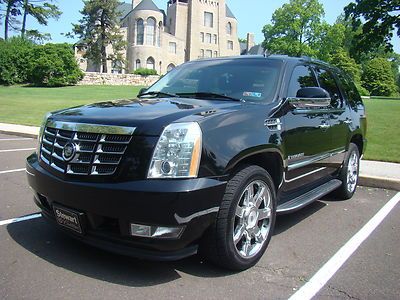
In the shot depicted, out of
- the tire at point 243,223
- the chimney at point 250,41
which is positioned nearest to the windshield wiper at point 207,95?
the tire at point 243,223

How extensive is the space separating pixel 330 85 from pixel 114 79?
5308 cm

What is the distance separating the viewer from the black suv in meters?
3.15

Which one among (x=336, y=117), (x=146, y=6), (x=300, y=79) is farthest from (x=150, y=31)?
(x=300, y=79)

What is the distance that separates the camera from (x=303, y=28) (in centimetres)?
7200

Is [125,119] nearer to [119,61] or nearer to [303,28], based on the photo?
[119,61]

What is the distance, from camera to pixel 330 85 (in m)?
5.80

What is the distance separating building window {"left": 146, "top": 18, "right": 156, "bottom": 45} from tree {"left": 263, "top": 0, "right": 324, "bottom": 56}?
66.2 feet

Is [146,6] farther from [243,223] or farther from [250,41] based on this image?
[243,223]

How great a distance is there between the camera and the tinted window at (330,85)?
218 inches

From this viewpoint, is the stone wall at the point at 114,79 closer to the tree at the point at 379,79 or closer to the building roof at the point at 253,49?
the tree at the point at 379,79

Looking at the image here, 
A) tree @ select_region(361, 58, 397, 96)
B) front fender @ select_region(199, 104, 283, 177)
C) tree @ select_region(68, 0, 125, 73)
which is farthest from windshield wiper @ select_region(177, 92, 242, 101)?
tree @ select_region(361, 58, 397, 96)

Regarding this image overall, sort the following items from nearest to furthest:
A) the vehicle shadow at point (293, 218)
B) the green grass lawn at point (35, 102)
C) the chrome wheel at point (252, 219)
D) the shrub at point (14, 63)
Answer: the chrome wheel at point (252, 219), the vehicle shadow at point (293, 218), the green grass lawn at point (35, 102), the shrub at point (14, 63)

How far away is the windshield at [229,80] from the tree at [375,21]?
15655 millimetres

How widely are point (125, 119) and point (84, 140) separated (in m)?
0.37
